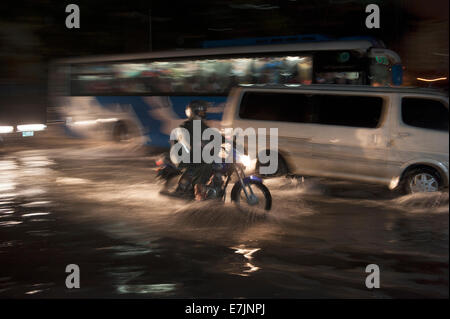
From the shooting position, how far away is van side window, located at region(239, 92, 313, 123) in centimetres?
1090

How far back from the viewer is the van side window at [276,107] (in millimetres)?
10898

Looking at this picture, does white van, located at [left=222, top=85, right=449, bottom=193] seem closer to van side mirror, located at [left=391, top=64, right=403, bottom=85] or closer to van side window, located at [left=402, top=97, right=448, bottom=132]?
van side window, located at [left=402, top=97, right=448, bottom=132]

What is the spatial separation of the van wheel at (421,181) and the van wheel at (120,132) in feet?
37.1

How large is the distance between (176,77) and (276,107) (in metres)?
6.86

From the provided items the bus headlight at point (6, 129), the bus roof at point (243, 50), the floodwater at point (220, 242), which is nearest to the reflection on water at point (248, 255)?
the floodwater at point (220, 242)

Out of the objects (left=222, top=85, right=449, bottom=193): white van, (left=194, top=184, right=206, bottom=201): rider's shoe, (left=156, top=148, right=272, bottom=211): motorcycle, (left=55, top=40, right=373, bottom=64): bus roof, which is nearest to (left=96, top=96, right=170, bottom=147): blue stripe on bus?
(left=55, top=40, right=373, bottom=64): bus roof

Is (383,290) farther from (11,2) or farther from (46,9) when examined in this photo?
(46,9)

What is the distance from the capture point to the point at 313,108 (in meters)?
10.8

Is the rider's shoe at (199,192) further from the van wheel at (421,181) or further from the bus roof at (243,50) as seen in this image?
the bus roof at (243,50)

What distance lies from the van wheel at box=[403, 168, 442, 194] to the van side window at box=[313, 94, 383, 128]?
1.03 m

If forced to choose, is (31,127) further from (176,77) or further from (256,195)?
(256,195)

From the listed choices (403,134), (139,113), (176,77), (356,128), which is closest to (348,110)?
(356,128)
